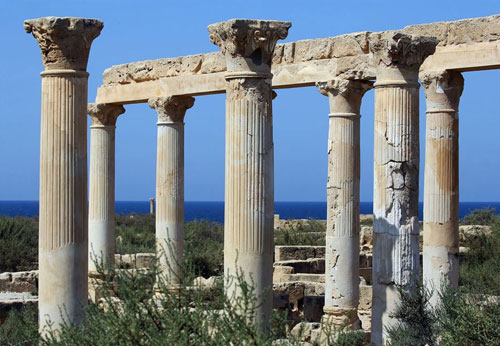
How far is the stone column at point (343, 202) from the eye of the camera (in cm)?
2225

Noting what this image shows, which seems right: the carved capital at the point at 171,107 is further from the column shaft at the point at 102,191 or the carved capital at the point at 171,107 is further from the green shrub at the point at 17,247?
the green shrub at the point at 17,247

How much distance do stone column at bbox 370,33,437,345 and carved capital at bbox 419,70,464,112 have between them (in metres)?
2.73

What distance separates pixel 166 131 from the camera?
26.3 meters

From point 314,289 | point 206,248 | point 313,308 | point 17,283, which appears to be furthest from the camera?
point 206,248

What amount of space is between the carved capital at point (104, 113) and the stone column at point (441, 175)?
31.4 feet

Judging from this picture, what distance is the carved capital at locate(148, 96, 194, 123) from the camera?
25.9 meters

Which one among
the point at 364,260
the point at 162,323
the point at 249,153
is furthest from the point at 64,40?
the point at 364,260

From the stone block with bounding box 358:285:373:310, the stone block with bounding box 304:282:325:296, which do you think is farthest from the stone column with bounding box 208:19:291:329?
the stone block with bounding box 304:282:325:296

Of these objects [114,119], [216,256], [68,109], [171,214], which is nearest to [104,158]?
[114,119]

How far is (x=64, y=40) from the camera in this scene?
15.8m

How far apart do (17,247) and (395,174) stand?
2139 centimetres

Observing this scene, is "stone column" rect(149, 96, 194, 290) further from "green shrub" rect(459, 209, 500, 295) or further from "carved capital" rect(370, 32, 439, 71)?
"carved capital" rect(370, 32, 439, 71)

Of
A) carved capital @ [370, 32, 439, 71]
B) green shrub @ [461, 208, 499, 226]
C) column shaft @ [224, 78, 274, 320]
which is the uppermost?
carved capital @ [370, 32, 439, 71]

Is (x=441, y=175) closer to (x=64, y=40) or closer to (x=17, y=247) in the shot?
(x=64, y=40)
